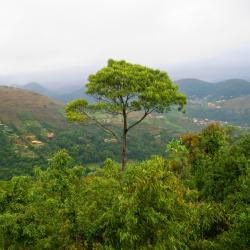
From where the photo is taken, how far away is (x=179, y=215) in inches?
694

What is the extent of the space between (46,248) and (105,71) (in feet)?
64.1

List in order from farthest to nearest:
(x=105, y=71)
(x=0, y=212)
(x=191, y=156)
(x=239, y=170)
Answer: (x=191, y=156) → (x=105, y=71) → (x=239, y=170) → (x=0, y=212)

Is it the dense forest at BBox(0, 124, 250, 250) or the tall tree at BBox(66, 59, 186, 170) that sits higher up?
the tall tree at BBox(66, 59, 186, 170)

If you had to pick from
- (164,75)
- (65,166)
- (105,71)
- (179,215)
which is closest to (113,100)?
(105,71)

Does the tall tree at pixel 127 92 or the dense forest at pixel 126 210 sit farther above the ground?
the tall tree at pixel 127 92

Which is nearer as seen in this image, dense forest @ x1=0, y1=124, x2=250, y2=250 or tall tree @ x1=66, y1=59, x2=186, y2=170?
dense forest @ x1=0, y1=124, x2=250, y2=250

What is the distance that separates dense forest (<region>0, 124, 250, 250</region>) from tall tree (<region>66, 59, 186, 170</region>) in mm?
8221

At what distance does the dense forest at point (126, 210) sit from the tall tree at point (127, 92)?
822 cm

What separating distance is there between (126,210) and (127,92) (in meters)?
20.1

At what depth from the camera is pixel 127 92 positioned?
116 ft

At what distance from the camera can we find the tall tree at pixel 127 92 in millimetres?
35406

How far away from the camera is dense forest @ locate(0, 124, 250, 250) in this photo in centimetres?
1652

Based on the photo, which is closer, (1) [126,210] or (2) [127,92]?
(1) [126,210]

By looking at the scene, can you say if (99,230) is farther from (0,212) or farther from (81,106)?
(81,106)
